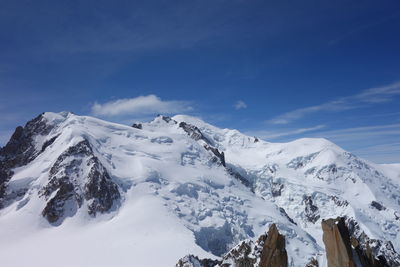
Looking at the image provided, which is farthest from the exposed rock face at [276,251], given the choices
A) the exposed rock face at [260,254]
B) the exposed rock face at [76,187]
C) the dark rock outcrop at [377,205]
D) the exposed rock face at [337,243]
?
the dark rock outcrop at [377,205]

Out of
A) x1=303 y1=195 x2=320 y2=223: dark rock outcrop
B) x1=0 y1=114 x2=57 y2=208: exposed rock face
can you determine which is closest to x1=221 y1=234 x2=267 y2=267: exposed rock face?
x1=0 y1=114 x2=57 y2=208: exposed rock face

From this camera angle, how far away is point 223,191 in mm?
105688

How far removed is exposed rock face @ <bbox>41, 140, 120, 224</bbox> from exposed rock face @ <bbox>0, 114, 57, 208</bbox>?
1622 cm

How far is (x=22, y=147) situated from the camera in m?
121

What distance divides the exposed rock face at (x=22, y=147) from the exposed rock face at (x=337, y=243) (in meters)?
97.3

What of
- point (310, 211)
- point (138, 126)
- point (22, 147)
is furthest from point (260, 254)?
point (310, 211)

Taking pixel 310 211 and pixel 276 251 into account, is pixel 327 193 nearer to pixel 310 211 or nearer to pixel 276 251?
pixel 310 211

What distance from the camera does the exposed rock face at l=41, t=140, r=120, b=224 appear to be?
3378 inches

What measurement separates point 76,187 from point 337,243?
84.5m

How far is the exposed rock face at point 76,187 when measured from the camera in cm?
8581

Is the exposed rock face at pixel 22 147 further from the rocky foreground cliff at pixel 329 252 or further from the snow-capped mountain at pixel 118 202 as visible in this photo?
the rocky foreground cliff at pixel 329 252

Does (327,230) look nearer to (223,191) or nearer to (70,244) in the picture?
(70,244)

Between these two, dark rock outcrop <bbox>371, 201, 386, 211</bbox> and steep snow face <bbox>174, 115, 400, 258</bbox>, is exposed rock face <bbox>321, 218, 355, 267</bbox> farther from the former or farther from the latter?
dark rock outcrop <bbox>371, 201, 386, 211</bbox>

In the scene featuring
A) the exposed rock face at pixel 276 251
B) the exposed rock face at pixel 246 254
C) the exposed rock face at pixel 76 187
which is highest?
the exposed rock face at pixel 76 187
